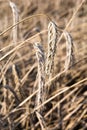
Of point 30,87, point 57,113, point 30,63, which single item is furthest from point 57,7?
point 57,113

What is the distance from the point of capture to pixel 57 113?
165 centimetres

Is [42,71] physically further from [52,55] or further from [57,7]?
[57,7]

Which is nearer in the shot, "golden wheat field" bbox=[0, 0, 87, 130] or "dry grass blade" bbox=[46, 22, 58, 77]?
"dry grass blade" bbox=[46, 22, 58, 77]

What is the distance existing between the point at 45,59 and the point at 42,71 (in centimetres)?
4

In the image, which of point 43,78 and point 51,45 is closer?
point 51,45

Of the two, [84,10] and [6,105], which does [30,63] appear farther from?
[84,10]

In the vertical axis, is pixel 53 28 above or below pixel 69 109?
above

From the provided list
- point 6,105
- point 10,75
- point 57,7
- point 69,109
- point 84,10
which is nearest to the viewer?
point 6,105

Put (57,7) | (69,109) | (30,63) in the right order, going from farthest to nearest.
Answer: (57,7), (30,63), (69,109)

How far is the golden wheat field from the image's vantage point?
3.42ft

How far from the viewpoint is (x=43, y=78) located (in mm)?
1049

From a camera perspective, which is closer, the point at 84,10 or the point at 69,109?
the point at 69,109

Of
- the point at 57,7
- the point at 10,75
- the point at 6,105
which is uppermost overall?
the point at 57,7

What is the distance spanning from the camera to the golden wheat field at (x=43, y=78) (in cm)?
104
